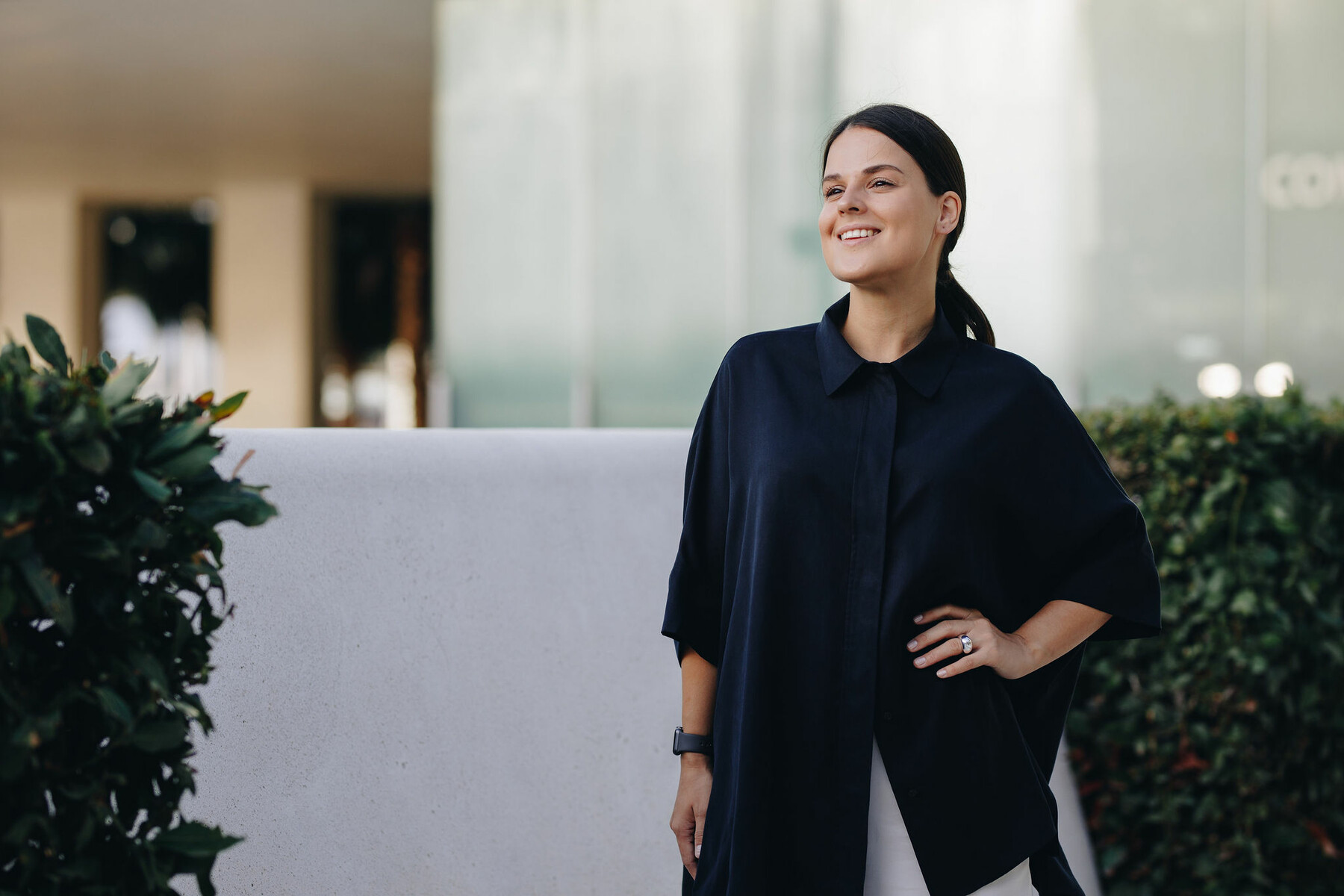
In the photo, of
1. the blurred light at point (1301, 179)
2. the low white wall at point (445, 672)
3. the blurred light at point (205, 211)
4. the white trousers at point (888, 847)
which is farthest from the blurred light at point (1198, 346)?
the blurred light at point (205, 211)

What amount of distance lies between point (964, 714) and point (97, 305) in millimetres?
13503

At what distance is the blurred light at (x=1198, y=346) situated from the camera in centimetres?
544

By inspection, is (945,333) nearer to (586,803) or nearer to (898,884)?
(898,884)

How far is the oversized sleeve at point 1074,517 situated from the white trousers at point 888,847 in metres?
0.42

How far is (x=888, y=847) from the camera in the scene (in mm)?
1589

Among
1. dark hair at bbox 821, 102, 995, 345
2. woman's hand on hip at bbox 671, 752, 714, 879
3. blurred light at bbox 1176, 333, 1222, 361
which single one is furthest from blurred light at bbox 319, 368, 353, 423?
dark hair at bbox 821, 102, 995, 345

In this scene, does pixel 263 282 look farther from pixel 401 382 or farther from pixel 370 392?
pixel 370 392

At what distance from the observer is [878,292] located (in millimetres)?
1736

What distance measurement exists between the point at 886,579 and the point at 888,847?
40 centimetres

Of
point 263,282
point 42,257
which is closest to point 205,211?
point 42,257

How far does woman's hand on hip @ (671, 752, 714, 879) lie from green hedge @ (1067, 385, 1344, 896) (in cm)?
187

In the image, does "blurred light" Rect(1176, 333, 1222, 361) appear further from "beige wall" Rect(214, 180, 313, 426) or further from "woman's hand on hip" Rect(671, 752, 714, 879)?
"beige wall" Rect(214, 180, 313, 426)

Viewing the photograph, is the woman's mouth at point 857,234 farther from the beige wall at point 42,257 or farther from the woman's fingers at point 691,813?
the beige wall at point 42,257

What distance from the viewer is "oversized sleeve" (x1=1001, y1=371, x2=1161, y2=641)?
1.66m
